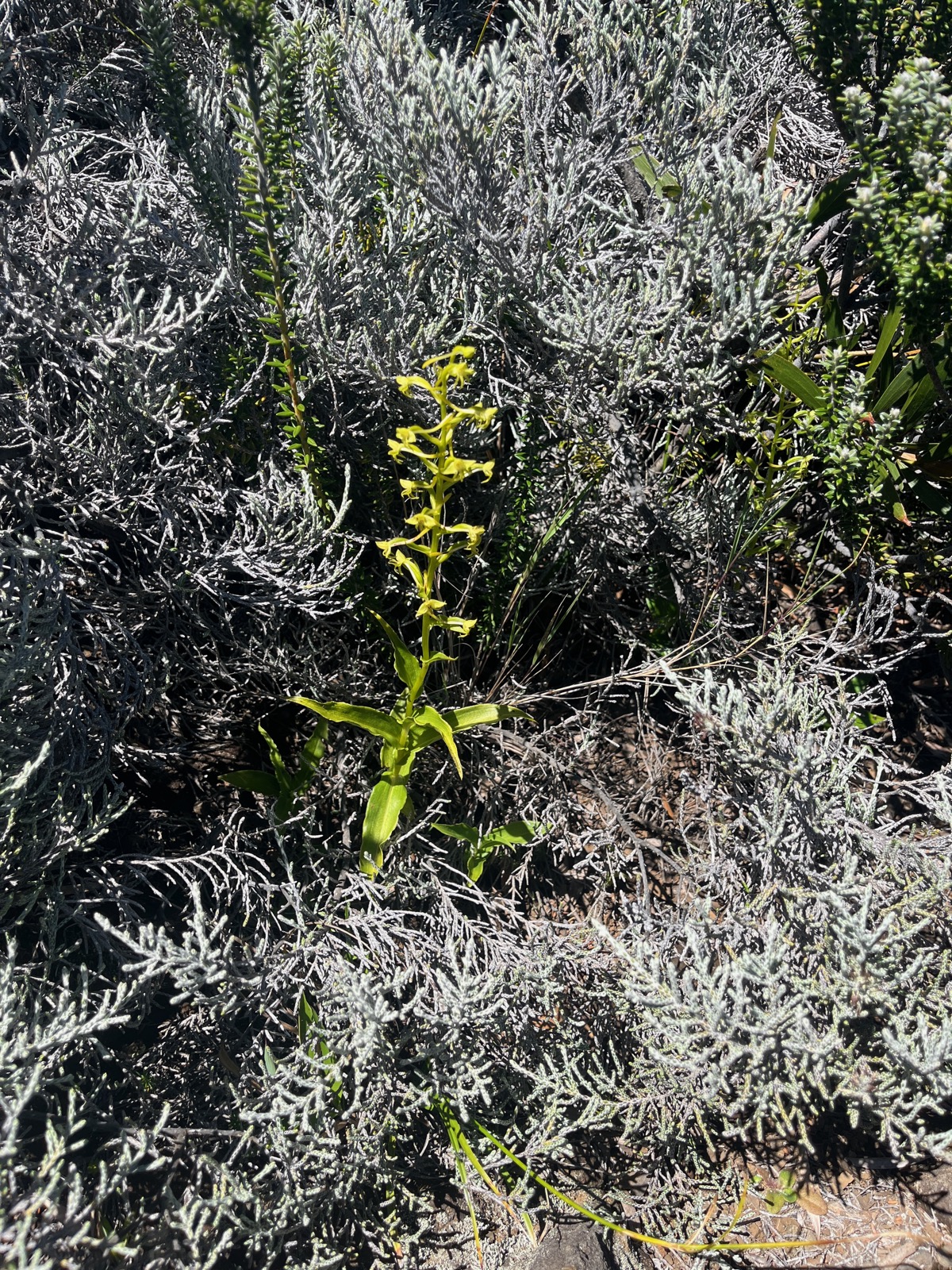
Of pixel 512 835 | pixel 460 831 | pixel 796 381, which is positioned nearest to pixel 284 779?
pixel 460 831

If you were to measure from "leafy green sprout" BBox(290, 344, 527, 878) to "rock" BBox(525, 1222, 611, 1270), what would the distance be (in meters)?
0.74

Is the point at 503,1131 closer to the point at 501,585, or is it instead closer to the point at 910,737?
the point at 501,585

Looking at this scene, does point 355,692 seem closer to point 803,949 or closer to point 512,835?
point 512,835

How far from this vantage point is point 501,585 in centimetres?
206

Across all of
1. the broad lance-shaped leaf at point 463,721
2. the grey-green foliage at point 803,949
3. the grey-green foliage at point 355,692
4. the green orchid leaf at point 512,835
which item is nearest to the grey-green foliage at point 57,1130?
the grey-green foliage at point 355,692

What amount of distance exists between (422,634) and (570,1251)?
1.19 metres

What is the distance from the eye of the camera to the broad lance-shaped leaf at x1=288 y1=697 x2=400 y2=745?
1635 mm

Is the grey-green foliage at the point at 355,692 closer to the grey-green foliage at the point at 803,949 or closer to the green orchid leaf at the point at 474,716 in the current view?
the grey-green foliage at the point at 803,949

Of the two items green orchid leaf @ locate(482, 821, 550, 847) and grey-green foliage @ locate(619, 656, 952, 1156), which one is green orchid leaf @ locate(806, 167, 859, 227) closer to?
grey-green foliage @ locate(619, 656, 952, 1156)

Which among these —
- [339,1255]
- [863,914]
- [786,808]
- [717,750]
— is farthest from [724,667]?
[339,1255]

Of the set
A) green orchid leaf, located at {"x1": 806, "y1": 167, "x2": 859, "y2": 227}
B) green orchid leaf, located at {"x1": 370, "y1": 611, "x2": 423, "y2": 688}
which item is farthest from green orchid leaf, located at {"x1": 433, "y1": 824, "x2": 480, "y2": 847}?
green orchid leaf, located at {"x1": 806, "y1": 167, "x2": 859, "y2": 227}

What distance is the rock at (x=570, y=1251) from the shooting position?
1.54 meters

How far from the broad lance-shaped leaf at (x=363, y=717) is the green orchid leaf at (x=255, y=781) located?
0.87ft

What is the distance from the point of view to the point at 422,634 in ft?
5.74
